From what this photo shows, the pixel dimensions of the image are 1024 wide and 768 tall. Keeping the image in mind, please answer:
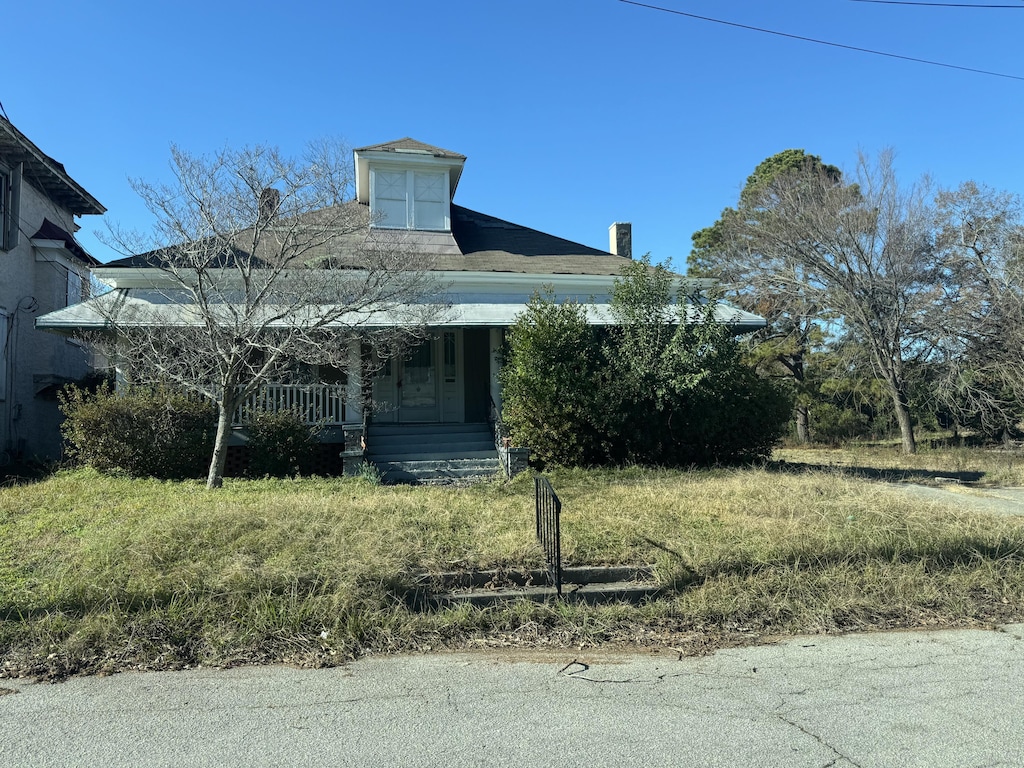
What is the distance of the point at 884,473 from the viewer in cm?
1285

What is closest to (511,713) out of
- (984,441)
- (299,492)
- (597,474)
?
(299,492)

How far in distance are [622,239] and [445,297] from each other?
678cm

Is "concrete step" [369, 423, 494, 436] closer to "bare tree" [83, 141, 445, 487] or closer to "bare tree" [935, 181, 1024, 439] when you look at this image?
"bare tree" [83, 141, 445, 487]

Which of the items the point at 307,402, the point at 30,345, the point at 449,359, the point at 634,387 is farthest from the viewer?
the point at 30,345

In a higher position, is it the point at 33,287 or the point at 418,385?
the point at 33,287

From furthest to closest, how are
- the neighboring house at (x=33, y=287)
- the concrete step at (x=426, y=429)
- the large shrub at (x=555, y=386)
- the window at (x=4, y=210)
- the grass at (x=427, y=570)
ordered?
the neighboring house at (x=33, y=287), the window at (x=4, y=210), the concrete step at (x=426, y=429), the large shrub at (x=555, y=386), the grass at (x=427, y=570)

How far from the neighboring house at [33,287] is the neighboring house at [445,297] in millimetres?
3090

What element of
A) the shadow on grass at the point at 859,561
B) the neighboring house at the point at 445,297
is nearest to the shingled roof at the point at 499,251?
the neighboring house at the point at 445,297

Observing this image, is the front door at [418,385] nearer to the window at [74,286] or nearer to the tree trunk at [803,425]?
the window at [74,286]

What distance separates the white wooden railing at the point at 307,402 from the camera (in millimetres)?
11727

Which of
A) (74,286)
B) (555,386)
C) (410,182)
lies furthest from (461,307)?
(74,286)

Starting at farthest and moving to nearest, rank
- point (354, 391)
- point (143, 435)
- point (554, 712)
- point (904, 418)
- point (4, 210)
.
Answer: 1. point (904, 418)
2. point (4, 210)
3. point (354, 391)
4. point (143, 435)
5. point (554, 712)

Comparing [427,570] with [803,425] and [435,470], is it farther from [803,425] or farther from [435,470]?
[803,425]

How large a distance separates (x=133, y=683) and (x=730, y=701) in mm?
3442
